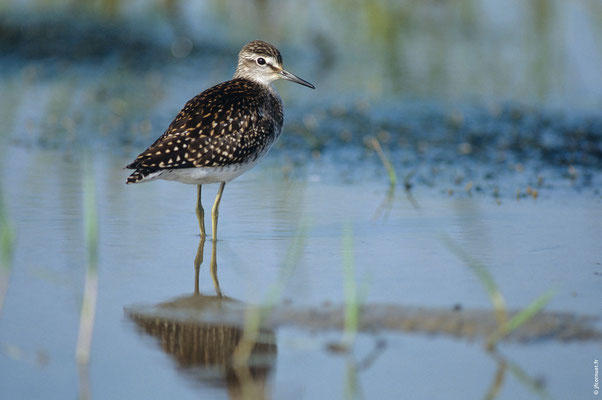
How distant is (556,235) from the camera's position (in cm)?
711

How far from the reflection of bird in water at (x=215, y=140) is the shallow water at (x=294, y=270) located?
44 centimetres

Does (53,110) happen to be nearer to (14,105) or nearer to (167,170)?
(14,105)

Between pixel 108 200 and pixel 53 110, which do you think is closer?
pixel 108 200

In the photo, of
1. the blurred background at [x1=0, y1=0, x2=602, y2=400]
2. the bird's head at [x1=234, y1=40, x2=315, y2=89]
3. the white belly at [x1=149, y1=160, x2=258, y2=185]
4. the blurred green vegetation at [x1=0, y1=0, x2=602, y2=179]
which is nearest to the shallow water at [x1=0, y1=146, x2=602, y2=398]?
the blurred background at [x1=0, y1=0, x2=602, y2=400]

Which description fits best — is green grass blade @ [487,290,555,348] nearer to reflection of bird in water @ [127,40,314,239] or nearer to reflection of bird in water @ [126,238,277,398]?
reflection of bird in water @ [126,238,277,398]

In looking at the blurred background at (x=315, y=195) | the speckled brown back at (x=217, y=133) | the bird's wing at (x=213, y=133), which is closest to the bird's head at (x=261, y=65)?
the speckled brown back at (x=217, y=133)

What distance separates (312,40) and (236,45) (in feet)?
4.24

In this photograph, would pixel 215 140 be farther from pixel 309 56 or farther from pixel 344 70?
pixel 309 56

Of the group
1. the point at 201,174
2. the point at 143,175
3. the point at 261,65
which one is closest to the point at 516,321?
the point at 143,175

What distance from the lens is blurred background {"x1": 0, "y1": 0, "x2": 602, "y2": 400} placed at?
452cm

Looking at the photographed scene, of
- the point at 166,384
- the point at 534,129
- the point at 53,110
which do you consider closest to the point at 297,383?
the point at 166,384

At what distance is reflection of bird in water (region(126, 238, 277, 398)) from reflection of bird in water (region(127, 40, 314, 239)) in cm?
145

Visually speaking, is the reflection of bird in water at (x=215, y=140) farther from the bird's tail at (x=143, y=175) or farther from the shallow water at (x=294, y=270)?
the shallow water at (x=294, y=270)

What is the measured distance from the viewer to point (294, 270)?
6.16 metres
